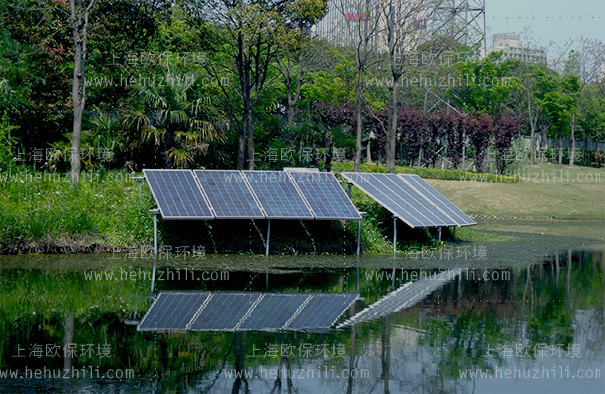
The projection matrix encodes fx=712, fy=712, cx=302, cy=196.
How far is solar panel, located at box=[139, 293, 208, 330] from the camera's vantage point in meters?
11.1

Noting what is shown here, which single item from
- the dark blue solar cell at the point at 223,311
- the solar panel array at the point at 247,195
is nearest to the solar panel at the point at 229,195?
the solar panel array at the point at 247,195

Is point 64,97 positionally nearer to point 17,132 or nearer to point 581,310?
point 17,132

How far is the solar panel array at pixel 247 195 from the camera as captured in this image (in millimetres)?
19094

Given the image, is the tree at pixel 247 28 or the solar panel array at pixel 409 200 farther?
the tree at pixel 247 28

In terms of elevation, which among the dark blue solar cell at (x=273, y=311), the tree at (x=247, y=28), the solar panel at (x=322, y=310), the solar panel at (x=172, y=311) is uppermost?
the tree at (x=247, y=28)

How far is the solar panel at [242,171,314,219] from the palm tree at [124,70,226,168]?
555cm

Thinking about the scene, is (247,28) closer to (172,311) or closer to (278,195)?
(278,195)

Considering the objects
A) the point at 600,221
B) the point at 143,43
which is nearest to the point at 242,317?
the point at 143,43

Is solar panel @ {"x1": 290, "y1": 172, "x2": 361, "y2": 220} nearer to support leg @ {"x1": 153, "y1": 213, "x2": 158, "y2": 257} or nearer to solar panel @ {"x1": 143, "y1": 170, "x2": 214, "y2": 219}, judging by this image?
solar panel @ {"x1": 143, "y1": 170, "x2": 214, "y2": 219}

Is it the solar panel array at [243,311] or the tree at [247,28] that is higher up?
the tree at [247,28]

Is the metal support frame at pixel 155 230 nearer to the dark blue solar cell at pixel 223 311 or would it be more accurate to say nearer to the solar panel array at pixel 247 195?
the solar panel array at pixel 247 195

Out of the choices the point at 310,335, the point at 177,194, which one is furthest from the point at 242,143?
the point at 310,335

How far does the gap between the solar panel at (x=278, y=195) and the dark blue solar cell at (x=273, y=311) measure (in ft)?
18.3

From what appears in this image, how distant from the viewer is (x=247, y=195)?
20.3 metres
